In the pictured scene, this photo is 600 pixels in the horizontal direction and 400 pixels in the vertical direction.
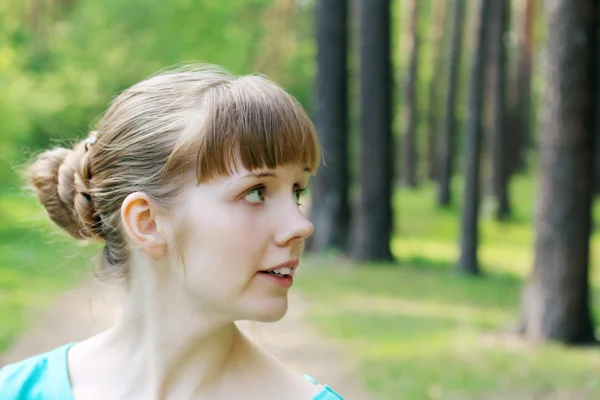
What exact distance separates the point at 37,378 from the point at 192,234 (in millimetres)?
515

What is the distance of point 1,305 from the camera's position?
370 inches

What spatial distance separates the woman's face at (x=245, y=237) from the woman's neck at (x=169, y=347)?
0.31ft

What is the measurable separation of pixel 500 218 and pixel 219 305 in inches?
730

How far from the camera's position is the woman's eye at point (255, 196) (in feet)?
5.77

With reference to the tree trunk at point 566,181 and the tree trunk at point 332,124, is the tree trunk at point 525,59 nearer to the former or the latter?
the tree trunk at point 332,124

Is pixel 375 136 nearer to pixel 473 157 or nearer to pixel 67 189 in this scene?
pixel 473 157

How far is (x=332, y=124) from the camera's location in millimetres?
13547

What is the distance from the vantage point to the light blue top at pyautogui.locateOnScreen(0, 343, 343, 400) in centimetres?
187

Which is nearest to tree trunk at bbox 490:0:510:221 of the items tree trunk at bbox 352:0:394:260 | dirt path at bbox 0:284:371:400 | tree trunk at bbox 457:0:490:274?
tree trunk at bbox 457:0:490:274

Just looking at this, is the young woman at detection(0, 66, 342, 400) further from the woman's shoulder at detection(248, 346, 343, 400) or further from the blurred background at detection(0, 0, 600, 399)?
the blurred background at detection(0, 0, 600, 399)

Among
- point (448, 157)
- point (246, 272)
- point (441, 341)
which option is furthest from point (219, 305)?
point (448, 157)

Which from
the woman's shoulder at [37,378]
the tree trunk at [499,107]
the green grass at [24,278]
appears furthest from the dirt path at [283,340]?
the tree trunk at [499,107]

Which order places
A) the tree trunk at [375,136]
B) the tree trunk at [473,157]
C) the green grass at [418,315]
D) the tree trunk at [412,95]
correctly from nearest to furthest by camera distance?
the green grass at [418,315] < the tree trunk at [473,157] < the tree trunk at [375,136] < the tree trunk at [412,95]

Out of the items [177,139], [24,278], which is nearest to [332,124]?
[24,278]
